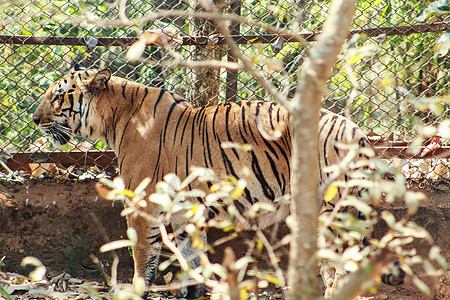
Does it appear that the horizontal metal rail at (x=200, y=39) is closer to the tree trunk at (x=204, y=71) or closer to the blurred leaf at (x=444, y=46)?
the tree trunk at (x=204, y=71)

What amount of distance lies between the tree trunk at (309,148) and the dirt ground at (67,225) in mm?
2942

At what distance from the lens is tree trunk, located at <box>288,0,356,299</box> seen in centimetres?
138

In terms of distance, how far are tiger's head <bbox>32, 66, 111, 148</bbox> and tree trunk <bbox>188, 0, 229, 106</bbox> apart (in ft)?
2.63

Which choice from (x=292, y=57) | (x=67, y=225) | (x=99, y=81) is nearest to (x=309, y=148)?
(x=99, y=81)

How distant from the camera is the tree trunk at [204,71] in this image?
4.32 meters

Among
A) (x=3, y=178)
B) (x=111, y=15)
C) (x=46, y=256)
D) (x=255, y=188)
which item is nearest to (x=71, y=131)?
(x=3, y=178)

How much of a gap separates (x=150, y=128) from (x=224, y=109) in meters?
0.57

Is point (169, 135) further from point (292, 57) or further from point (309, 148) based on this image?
point (309, 148)

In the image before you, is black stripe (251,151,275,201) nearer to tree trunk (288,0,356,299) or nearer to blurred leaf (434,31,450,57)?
blurred leaf (434,31,450,57)

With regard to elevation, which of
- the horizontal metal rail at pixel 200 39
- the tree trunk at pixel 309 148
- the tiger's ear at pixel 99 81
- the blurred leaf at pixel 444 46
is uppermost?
the horizontal metal rail at pixel 200 39

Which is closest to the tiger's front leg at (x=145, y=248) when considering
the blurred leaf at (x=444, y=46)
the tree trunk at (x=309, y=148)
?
the blurred leaf at (x=444, y=46)

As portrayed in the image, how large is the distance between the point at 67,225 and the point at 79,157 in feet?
1.89

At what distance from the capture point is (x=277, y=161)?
3627mm

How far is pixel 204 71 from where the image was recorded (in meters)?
4.41
